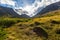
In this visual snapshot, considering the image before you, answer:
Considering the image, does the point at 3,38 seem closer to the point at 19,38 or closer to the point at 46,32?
the point at 19,38

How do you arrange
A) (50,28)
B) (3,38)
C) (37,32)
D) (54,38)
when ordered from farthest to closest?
(50,28)
(37,32)
(54,38)
(3,38)

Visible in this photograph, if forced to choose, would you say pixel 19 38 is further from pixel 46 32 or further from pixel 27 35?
pixel 46 32

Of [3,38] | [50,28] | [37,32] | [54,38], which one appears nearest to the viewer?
[3,38]

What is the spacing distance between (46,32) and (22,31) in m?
23.6

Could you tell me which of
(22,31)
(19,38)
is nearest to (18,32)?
(22,31)

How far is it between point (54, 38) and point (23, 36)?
92.4 ft

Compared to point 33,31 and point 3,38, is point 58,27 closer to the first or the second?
point 33,31

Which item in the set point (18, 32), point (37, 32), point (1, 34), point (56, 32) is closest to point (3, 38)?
point (1, 34)

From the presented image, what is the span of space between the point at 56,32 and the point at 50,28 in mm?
10705

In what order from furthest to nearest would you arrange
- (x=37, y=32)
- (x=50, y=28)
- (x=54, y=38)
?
(x=50, y=28) → (x=37, y=32) → (x=54, y=38)

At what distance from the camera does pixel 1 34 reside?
159m

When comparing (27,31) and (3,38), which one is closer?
(3,38)

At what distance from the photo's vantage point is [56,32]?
172375mm

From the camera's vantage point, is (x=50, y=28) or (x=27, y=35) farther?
(x=50, y=28)
